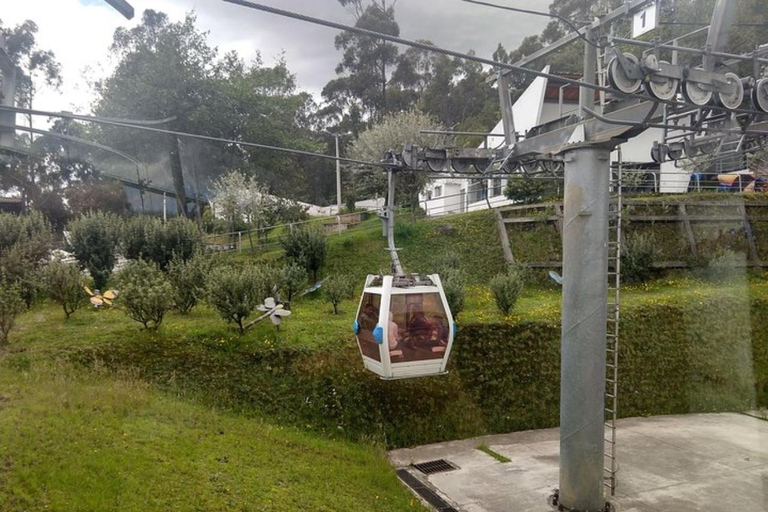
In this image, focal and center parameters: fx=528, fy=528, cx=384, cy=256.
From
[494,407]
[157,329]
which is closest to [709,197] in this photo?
[494,407]

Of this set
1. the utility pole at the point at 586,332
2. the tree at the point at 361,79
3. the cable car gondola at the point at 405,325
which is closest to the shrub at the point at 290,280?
the cable car gondola at the point at 405,325

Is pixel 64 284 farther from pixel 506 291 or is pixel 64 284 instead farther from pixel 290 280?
pixel 506 291

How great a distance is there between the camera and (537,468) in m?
8.87

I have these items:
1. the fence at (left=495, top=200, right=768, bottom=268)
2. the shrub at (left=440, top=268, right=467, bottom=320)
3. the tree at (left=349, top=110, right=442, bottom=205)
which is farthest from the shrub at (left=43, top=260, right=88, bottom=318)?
the tree at (left=349, top=110, right=442, bottom=205)

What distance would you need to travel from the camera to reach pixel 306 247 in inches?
666

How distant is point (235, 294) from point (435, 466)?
465cm

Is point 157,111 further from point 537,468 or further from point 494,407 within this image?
point 537,468

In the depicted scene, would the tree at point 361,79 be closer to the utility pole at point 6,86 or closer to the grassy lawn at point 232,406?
the grassy lawn at point 232,406

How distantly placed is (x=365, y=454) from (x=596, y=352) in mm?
4101

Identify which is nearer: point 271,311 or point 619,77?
point 619,77

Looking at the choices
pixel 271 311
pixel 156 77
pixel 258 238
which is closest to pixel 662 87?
pixel 271 311

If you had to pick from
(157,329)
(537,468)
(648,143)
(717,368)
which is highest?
(648,143)

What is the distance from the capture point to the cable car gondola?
7.88m

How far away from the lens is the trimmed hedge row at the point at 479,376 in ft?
29.8
